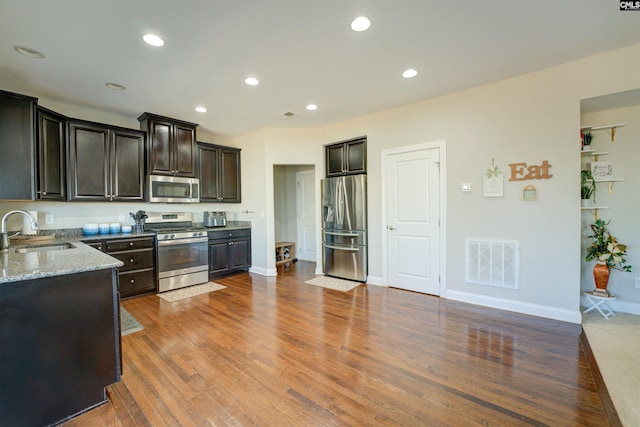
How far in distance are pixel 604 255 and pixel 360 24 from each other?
10.7 ft

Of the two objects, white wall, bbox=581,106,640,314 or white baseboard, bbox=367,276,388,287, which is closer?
white wall, bbox=581,106,640,314

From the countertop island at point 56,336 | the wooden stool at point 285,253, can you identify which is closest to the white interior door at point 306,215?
the wooden stool at point 285,253

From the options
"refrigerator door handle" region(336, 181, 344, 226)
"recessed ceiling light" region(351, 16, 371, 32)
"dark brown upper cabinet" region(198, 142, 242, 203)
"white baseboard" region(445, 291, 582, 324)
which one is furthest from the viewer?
"dark brown upper cabinet" region(198, 142, 242, 203)

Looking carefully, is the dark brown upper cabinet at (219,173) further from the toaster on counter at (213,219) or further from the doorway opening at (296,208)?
the doorway opening at (296,208)

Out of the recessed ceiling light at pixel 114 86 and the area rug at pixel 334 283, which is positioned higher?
the recessed ceiling light at pixel 114 86

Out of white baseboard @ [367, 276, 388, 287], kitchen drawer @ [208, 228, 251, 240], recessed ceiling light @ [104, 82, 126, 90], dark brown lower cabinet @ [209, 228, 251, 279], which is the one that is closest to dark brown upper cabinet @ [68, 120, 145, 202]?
recessed ceiling light @ [104, 82, 126, 90]

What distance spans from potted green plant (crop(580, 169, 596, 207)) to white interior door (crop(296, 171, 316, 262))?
175 inches

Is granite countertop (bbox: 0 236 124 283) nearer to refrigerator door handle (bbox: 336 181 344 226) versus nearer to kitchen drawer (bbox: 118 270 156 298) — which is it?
kitchen drawer (bbox: 118 270 156 298)

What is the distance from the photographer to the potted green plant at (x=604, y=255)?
8.95ft

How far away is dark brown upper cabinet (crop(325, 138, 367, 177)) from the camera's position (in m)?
4.43

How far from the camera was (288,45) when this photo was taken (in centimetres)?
242

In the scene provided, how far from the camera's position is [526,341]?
2432 mm

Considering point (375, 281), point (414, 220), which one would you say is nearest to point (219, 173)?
point (375, 281)

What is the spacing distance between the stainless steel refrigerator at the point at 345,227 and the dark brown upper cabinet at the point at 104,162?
2.97 m
